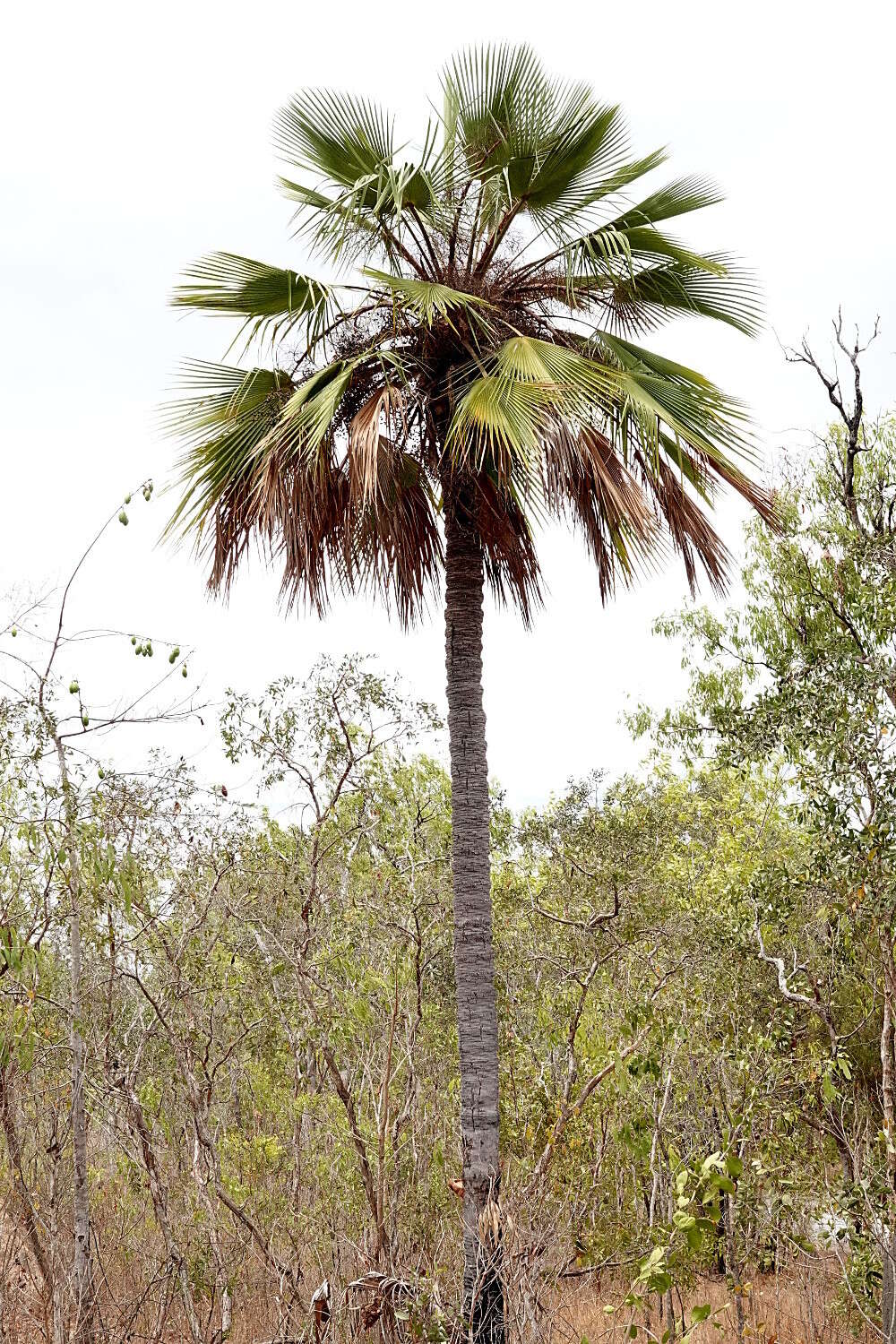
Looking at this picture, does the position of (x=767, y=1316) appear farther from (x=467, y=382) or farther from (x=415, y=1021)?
(x=467, y=382)

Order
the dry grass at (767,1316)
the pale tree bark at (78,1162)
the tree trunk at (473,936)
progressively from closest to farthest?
the tree trunk at (473,936) → the pale tree bark at (78,1162) → the dry grass at (767,1316)

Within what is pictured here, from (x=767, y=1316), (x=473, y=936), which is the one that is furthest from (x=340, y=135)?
(x=767, y=1316)

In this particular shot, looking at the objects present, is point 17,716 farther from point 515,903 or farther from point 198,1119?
point 515,903

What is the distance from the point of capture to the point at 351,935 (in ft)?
25.0

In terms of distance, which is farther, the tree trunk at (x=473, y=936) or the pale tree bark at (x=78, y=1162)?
Answer: the pale tree bark at (x=78, y=1162)

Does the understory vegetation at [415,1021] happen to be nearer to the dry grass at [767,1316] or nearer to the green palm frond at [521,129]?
the dry grass at [767,1316]

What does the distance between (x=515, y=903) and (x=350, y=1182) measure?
2.63 meters

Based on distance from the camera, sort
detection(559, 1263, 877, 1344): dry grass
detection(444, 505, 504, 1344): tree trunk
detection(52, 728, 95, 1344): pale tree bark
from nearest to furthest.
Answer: detection(444, 505, 504, 1344): tree trunk → detection(52, 728, 95, 1344): pale tree bark → detection(559, 1263, 877, 1344): dry grass

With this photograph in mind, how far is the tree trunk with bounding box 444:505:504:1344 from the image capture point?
5.39 metres

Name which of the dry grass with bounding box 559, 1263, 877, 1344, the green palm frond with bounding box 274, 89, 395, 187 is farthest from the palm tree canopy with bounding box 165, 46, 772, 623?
the dry grass with bounding box 559, 1263, 877, 1344

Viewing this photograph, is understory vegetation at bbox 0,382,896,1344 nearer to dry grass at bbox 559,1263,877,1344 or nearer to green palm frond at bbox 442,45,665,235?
dry grass at bbox 559,1263,877,1344

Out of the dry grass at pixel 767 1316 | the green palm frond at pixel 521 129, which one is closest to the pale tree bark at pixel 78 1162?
the dry grass at pixel 767 1316

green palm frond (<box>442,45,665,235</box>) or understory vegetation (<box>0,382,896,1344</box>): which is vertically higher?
green palm frond (<box>442,45,665,235</box>)

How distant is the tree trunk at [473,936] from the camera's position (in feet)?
17.7
